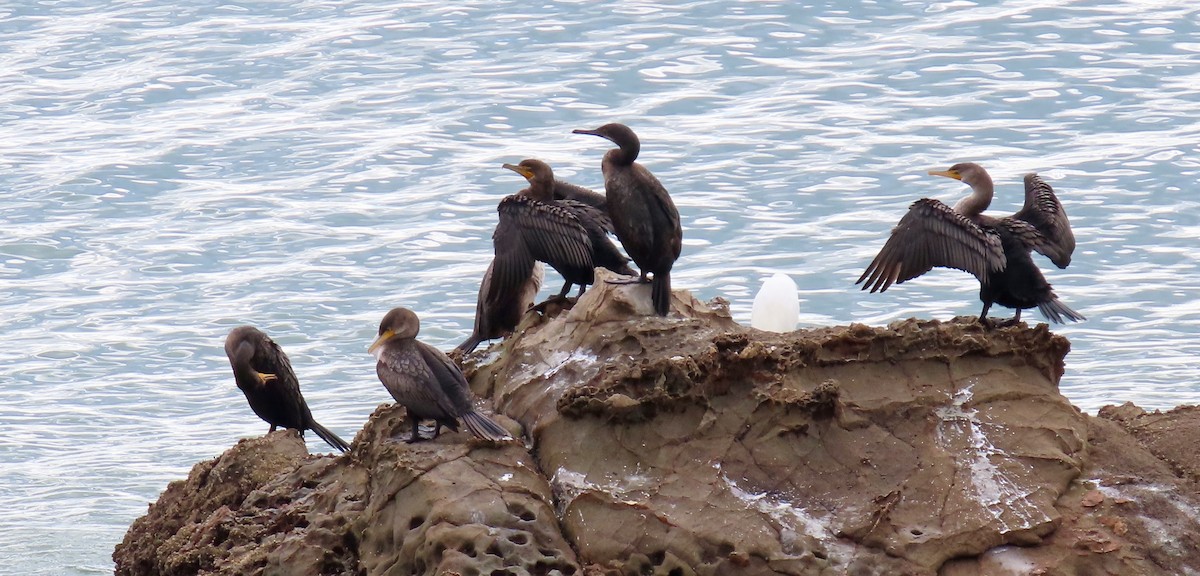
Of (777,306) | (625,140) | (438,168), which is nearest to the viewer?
(625,140)

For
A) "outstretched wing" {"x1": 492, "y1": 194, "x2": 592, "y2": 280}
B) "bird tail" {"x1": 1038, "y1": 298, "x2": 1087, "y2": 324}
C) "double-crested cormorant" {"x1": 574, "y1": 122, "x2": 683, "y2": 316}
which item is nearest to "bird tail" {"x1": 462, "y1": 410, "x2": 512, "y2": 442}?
"double-crested cormorant" {"x1": 574, "y1": 122, "x2": 683, "y2": 316}

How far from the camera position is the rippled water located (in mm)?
11602

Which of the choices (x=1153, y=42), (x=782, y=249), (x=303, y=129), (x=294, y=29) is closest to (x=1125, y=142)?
(x=1153, y=42)

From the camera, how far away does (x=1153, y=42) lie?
18.0m

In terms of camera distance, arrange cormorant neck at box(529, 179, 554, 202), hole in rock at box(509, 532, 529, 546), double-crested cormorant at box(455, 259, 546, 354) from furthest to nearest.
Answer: cormorant neck at box(529, 179, 554, 202), double-crested cormorant at box(455, 259, 546, 354), hole in rock at box(509, 532, 529, 546)

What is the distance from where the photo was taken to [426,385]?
538 centimetres

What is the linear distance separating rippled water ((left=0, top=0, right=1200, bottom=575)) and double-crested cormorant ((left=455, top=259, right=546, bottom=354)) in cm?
352

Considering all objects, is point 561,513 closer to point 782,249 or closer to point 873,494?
point 873,494

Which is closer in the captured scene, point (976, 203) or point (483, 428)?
point (483, 428)

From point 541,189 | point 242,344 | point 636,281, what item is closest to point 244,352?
point 242,344

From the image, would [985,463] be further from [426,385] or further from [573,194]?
[573,194]

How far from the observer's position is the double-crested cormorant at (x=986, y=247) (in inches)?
231

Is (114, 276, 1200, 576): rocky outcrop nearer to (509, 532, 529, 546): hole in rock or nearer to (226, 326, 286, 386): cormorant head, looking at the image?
(509, 532, 529, 546): hole in rock

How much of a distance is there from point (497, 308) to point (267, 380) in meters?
1.20
